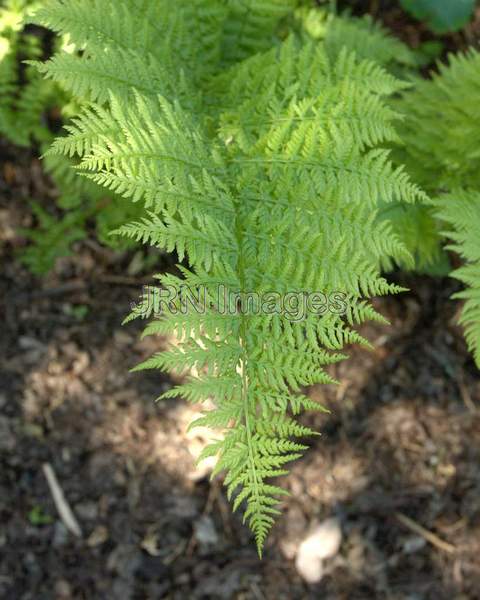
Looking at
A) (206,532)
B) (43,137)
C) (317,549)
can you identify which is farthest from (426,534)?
(43,137)

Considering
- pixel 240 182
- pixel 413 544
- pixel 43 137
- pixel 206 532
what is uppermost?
pixel 240 182

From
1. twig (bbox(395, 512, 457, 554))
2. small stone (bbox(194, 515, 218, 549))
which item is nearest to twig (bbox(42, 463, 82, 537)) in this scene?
small stone (bbox(194, 515, 218, 549))

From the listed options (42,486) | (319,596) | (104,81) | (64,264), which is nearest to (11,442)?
(42,486)

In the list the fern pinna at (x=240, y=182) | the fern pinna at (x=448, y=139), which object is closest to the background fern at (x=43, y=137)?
the fern pinna at (x=240, y=182)

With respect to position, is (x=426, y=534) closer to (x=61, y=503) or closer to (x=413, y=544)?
(x=413, y=544)

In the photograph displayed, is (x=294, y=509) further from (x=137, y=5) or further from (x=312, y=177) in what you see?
(x=137, y=5)

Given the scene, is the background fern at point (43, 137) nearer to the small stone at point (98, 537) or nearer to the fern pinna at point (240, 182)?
the fern pinna at point (240, 182)
